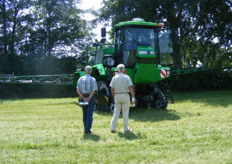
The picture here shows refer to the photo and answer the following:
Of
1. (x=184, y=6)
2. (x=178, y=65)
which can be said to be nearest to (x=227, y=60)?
(x=178, y=65)

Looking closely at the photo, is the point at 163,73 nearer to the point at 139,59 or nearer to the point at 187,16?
the point at 139,59

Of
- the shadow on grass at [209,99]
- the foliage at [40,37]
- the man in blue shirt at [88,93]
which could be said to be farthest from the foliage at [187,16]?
the man in blue shirt at [88,93]

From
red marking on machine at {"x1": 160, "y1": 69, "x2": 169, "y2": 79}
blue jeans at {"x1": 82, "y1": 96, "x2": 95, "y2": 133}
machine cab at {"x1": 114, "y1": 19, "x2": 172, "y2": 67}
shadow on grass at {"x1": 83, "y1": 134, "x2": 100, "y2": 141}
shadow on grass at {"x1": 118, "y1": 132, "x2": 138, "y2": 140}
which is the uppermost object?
machine cab at {"x1": 114, "y1": 19, "x2": 172, "y2": 67}

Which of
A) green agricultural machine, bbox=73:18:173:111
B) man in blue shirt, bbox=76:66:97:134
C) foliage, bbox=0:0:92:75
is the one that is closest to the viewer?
man in blue shirt, bbox=76:66:97:134

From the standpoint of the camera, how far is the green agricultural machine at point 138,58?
10398mm

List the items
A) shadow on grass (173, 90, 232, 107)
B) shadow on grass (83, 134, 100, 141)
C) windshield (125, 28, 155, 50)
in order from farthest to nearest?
shadow on grass (173, 90, 232, 107) → windshield (125, 28, 155, 50) → shadow on grass (83, 134, 100, 141)

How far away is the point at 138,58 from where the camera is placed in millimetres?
10289

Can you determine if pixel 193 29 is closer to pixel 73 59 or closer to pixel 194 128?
pixel 73 59

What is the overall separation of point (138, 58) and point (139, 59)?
0.21 feet

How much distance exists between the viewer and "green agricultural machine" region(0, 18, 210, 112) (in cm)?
1041

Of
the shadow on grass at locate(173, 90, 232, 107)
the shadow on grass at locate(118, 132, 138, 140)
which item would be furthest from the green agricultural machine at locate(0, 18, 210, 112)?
the shadow on grass at locate(118, 132, 138, 140)

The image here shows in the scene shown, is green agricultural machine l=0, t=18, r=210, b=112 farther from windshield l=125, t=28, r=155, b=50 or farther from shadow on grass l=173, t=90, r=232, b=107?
shadow on grass l=173, t=90, r=232, b=107

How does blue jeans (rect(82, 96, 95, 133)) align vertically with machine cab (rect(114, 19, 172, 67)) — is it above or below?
below

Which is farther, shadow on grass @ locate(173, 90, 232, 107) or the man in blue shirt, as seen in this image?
shadow on grass @ locate(173, 90, 232, 107)
